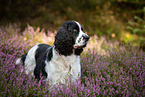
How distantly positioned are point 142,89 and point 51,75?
1689mm

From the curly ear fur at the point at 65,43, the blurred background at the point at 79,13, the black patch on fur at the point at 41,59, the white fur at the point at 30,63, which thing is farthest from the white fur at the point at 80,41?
the blurred background at the point at 79,13

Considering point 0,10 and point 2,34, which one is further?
point 0,10

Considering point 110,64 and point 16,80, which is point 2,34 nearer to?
point 16,80

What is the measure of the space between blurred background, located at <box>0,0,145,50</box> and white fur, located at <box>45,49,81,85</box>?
5.86m

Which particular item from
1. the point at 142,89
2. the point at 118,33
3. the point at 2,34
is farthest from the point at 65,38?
the point at 118,33

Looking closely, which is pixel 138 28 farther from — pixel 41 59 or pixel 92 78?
pixel 41 59

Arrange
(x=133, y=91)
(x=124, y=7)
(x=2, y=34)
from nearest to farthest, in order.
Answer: (x=133, y=91)
(x=2, y=34)
(x=124, y=7)

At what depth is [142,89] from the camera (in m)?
2.65

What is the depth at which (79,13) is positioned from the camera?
991cm

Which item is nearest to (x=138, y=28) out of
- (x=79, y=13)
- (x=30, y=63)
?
(x=79, y=13)

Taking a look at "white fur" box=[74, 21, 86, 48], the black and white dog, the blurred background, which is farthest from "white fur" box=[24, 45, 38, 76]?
the blurred background

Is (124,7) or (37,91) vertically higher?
(124,7)

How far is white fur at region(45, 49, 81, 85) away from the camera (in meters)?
2.91

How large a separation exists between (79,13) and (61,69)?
7527 millimetres
